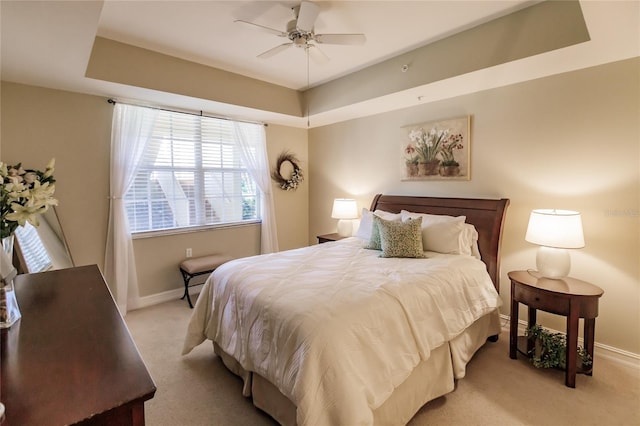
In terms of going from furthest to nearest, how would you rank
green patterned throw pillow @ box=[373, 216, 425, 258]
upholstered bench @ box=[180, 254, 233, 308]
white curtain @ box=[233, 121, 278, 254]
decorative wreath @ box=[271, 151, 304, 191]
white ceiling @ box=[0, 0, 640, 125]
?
1. decorative wreath @ box=[271, 151, 304, 191]
2. white curtain @ box=[233, 121, 278, 254]
3. upholstered bench @ box=[180, 254, 233, 308]
4. green patterned throw pillow @ box=[373, 216, 425, 258]
5. white ceiling @ box=[0, 0, 640, 125]

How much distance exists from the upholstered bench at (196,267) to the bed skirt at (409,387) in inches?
56.0

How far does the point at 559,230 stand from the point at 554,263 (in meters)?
0.28

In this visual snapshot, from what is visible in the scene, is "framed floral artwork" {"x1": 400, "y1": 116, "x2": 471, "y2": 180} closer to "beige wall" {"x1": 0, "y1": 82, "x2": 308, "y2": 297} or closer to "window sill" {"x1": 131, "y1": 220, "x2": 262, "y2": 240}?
"window sill" {"x1": 131, "y1": 220, "x2": 262, "y2": 240}

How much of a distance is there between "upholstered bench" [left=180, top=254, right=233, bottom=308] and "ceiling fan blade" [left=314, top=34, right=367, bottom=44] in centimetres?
265

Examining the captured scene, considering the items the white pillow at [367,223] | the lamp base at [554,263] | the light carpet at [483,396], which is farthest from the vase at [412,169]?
the light carpet at [483,396]

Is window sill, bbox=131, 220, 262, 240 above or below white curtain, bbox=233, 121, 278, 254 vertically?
below

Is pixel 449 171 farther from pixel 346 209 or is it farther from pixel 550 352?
pixel 550 352

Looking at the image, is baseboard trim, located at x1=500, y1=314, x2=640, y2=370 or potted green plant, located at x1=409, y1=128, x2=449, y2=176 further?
potted green plant, located at x1=409, y1=128, x2=449, y2=176

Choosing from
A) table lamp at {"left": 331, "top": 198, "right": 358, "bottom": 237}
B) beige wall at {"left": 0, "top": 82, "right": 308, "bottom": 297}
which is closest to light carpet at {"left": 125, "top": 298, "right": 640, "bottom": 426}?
beige wall at {"left": 0, "top": 82, "right": 308, "bottom": 297}

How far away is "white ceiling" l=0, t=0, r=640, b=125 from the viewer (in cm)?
181

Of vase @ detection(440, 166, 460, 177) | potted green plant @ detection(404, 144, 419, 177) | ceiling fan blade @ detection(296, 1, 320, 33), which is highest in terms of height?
ceiling fan blade @ detection(296, 1, 320, 33)

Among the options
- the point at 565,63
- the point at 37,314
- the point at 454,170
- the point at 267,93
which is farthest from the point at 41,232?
the point at 565,63

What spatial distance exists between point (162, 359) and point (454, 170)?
3273 millimetres

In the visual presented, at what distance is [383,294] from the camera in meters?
1.82
